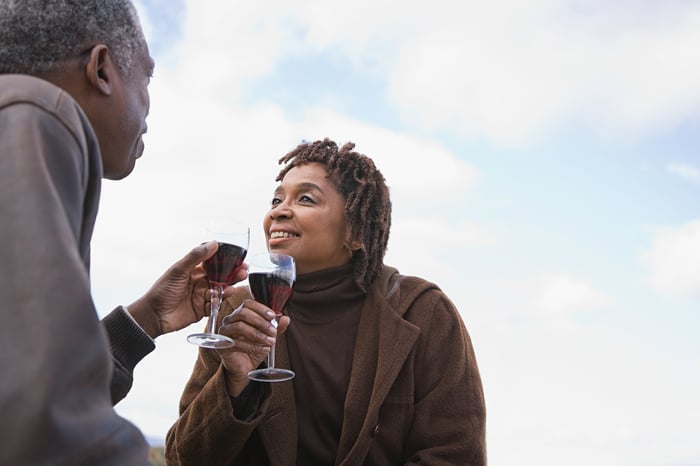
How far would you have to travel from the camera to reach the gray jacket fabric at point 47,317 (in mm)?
1311

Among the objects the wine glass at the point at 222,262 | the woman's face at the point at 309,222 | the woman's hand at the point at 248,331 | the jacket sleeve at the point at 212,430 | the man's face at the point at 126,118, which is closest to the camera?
the man's face at the point at 126,118

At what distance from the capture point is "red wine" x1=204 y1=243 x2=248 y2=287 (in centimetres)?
364

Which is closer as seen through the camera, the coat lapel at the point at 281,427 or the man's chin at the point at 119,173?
the man's chin at the point at 119,173

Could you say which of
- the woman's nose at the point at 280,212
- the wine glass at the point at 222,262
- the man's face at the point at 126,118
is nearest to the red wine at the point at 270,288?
the wine glass at the point at 222,262

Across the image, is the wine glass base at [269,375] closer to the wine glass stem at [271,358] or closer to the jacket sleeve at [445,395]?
the wine glass stem at [271,358]

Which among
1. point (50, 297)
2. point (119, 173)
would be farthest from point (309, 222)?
point (50, 297)

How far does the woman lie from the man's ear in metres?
1.76

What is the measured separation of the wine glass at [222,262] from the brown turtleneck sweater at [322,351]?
3.67 feet

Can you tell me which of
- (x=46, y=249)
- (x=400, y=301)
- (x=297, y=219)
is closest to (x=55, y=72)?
(x=46, y=249)

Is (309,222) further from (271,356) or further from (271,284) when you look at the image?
(271,356)

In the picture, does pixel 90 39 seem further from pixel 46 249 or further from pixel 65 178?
pixel 46 249

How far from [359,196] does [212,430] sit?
1.89m

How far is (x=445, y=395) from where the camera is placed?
445 centimetres

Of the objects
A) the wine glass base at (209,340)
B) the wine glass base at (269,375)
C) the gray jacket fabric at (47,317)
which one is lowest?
the gray jacket fabric at (47,317)
